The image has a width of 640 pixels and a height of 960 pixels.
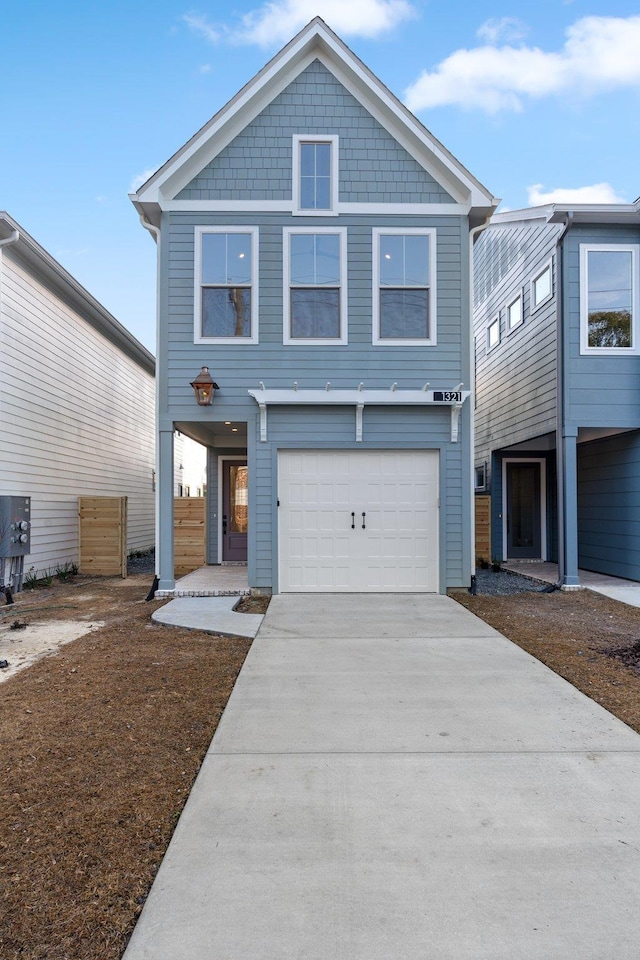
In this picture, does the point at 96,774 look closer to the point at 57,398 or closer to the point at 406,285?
the point at 406,285

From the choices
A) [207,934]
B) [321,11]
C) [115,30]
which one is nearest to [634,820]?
[207,934]

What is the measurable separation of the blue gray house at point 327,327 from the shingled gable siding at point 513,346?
231 cm

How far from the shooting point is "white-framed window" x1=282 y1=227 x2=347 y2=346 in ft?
24.9

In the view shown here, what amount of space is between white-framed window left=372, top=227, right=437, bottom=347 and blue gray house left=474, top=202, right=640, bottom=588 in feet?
6.31

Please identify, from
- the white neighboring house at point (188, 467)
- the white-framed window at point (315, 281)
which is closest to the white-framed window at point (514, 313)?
the white-framed window at point (315, 281)

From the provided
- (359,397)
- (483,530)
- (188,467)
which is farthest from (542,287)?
(188,467)

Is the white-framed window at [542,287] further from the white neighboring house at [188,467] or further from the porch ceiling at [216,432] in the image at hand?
the white neighboring house at [188,467]

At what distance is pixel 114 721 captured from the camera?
135 inches

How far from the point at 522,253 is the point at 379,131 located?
4318 mm

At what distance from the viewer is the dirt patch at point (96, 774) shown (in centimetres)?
184

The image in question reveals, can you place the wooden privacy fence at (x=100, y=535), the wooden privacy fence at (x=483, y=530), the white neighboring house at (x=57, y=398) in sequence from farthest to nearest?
the wooden privacy fence at (x=483, y=530) → the wooden privacy fence at (x=100, y=535) → the white neighboring house at (x=57, y=398)

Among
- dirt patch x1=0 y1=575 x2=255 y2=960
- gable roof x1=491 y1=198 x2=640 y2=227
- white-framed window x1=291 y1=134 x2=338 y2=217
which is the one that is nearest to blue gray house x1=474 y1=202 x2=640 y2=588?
gable roof x1=491 y1=198 x2=640 y2=227

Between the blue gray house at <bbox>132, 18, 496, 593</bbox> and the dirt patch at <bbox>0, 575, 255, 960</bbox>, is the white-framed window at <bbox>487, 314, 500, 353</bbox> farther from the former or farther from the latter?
the dirt patch at <bbox>0, 575, 255, 960</bbox>

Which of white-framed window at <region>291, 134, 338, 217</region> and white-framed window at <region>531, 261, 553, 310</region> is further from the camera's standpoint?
white-framed window at <region>531, 261, 553, 310</region>
